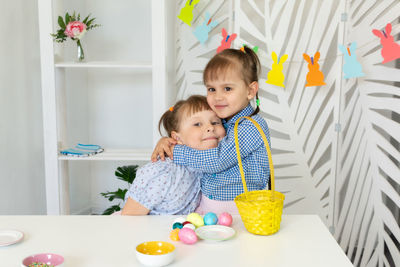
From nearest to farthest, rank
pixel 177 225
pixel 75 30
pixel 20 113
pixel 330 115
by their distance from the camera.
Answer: pixel 177 225
pixel 75 30
pixel 20 113
pixel 330 115

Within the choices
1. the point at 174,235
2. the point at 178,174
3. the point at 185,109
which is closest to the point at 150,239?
the point at 174,235

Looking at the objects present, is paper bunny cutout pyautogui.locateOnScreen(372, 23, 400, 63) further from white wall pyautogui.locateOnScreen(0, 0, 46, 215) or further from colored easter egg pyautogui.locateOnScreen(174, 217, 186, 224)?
white wall pyautogui.locateOnScreen(0, 0, 46, 215)

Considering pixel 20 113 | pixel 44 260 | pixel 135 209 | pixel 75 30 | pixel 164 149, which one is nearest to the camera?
pixel 44 260

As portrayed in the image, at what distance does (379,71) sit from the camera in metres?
2.76

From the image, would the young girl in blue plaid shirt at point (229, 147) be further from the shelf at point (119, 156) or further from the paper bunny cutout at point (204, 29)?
the paper bunny cutout at point (204, 29)

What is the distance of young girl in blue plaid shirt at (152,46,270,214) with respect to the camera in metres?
1.68

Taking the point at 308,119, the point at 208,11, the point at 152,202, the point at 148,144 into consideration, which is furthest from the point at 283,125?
the point at 152,202

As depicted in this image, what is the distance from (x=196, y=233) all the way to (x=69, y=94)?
260 centimetres

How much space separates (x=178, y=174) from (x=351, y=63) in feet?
5.58

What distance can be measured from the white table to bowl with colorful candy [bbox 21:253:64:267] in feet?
0.09

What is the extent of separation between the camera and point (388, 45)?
2.63 metres

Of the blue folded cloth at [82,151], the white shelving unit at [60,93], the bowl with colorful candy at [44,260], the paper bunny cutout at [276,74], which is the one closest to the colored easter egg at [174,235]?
the bowl with colorful candy at [44,260]

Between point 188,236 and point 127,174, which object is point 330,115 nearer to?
point 127,174

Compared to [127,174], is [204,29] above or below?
above
